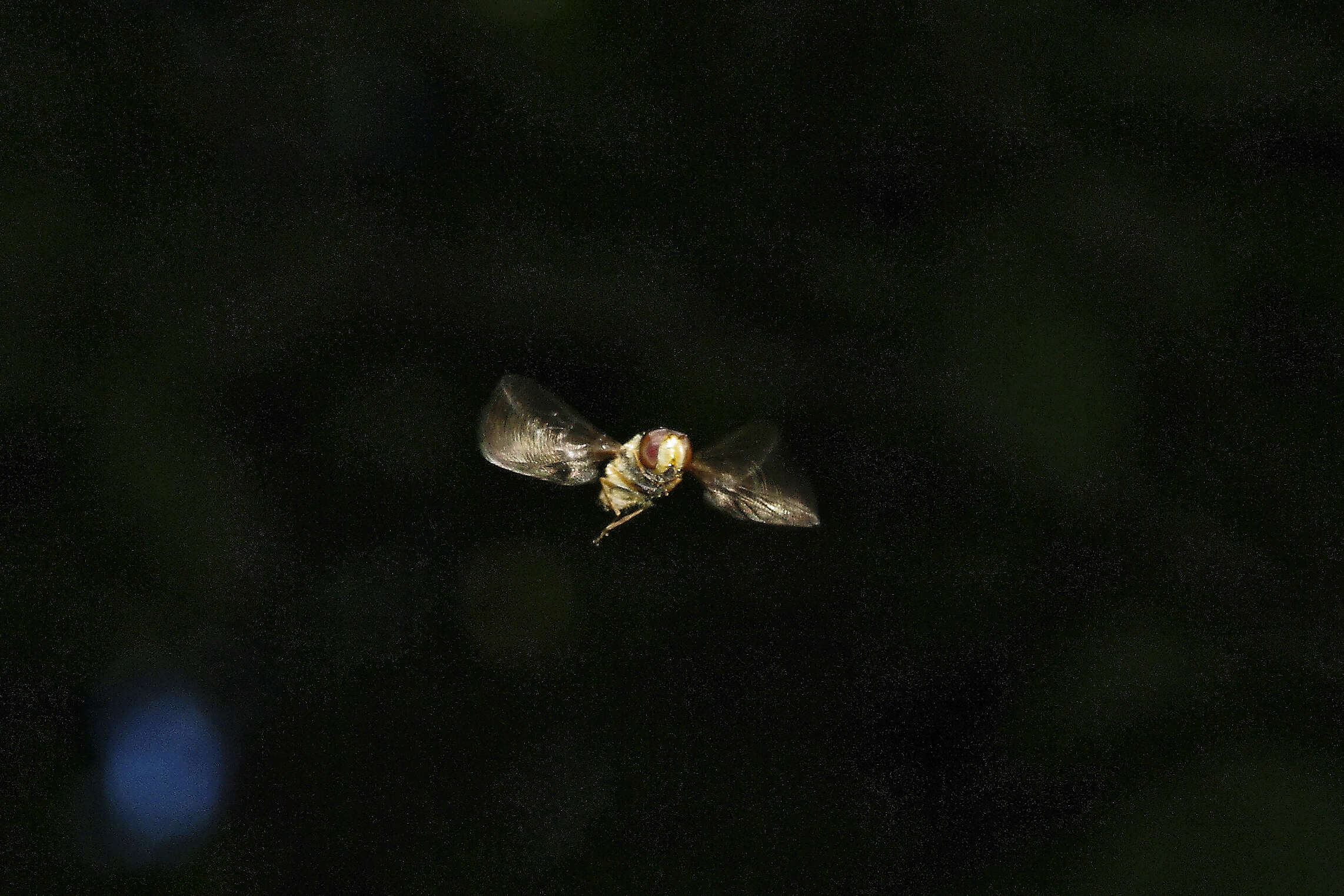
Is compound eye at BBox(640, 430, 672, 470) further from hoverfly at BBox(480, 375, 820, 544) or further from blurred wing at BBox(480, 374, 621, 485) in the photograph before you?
blurred wing at BBox(480, 374, 621, 485)

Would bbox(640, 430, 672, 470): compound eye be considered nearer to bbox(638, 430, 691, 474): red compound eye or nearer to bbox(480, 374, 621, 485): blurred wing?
bbox(638, 430, 691, 474): red compound eye

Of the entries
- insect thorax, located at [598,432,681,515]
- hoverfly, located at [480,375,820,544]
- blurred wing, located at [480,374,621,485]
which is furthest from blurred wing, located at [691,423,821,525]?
blurred wing, located at [480,374,621,485]

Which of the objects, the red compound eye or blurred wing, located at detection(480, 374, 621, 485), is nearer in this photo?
the red compound eye

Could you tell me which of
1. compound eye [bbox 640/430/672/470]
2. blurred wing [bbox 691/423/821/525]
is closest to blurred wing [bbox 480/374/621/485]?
compound eye [bbox 640/430/672/470]

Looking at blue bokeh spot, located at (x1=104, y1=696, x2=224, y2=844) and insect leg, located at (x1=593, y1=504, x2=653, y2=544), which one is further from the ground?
insect leg, located at (x1=593, y1=504, x2=653, y2=544)

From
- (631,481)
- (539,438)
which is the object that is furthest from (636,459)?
(539,438)

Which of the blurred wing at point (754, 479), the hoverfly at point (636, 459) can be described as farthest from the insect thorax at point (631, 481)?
the blurred wing at point (754, 479)

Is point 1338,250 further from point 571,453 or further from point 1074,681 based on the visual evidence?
point 571,453
